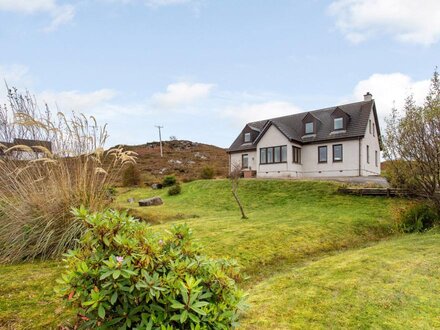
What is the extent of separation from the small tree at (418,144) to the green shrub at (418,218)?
32 cm

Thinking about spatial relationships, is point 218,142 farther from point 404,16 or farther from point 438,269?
point 438,269

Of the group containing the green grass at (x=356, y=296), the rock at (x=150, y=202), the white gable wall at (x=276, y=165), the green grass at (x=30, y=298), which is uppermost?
the white gable wall at (x=276, y=165)

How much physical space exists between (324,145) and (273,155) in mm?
4122

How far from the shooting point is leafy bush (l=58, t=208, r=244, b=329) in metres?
1.99

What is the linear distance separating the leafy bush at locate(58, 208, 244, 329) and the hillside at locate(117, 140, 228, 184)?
95.8 ft

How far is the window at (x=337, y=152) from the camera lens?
76.3ft

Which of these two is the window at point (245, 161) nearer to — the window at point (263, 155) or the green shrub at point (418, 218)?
the window at point (263, 155)

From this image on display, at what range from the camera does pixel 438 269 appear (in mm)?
4766

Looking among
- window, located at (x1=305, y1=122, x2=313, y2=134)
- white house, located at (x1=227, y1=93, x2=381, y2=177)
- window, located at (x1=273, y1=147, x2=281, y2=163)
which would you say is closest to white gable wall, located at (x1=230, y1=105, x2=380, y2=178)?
white house, located at (x1=227, y1=93, x2=381, y2=177)

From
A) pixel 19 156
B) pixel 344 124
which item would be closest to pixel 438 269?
pixel 19 156

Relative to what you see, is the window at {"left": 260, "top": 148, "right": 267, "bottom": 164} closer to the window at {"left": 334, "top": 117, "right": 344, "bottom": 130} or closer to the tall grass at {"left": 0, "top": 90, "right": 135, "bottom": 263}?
the window at {"left": 334, "top": 117, "right": 344, "bottom": 130}

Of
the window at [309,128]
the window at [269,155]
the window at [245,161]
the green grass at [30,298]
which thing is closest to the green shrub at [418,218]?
the green grass at [30,298]

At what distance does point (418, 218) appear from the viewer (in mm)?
9453

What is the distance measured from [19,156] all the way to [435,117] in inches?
423
